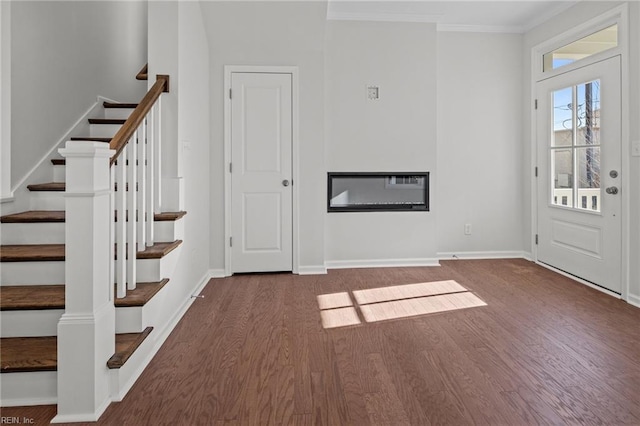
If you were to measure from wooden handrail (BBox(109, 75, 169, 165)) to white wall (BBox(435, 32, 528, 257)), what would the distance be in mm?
3079

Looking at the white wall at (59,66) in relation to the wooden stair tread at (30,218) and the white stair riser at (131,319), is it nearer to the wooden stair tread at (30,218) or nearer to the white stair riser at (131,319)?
the wooden stair tread at (30,218)

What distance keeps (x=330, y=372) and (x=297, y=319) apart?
0.80 m

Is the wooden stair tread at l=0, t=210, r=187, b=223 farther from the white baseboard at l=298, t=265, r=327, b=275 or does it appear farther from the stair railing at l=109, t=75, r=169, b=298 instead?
the white baseboard at l=298, t=265, r=327, b=275

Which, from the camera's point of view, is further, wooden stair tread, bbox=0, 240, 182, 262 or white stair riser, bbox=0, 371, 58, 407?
wooden stair tread, bbox=0, 240, 182, 262

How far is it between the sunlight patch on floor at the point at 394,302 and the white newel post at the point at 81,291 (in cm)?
143

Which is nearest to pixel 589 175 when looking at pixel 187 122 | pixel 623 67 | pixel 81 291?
pixel 623 67

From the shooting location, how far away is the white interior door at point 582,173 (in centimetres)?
334

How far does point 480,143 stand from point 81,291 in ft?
14.1

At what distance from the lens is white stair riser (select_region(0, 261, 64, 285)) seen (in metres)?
2.12

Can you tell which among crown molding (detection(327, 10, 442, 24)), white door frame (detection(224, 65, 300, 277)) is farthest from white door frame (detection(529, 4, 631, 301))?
white door frame (detection(224, 65, 300, 277))

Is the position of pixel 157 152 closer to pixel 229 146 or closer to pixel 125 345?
pixel 125 345

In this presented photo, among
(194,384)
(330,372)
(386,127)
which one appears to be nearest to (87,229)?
(194,384)

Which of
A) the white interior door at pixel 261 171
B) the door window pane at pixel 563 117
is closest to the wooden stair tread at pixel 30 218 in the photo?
the white interior door at pixel 261 171

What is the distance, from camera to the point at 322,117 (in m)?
4.04
